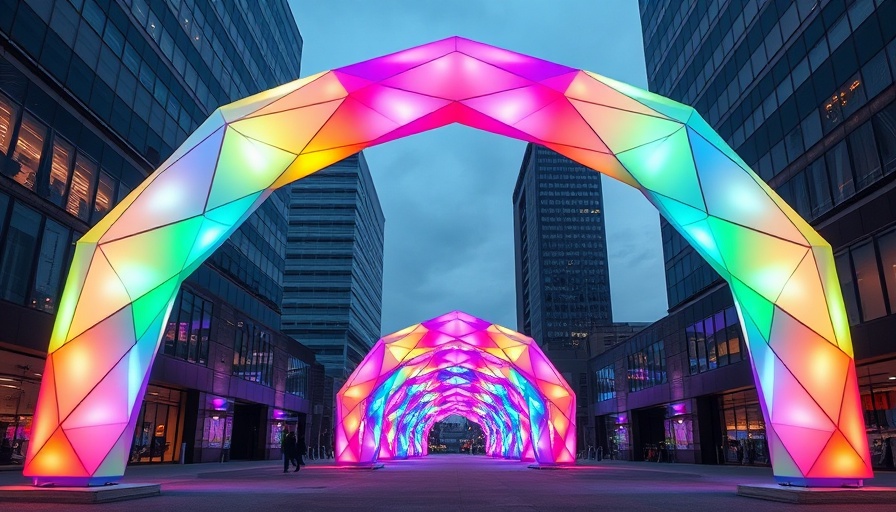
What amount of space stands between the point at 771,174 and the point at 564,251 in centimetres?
16049

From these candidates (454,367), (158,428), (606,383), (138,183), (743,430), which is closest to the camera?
(138,183)

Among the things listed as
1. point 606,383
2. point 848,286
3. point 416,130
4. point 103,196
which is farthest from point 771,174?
point 606,383

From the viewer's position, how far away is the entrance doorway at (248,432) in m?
42.4

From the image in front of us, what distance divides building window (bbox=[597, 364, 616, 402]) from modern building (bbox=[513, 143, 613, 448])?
112 metres

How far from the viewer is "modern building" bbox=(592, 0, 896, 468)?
20812 millimetres

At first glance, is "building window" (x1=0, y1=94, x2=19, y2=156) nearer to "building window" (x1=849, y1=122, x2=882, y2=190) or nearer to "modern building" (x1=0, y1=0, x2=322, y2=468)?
"modern building" (x1=0, y1=0, x2=322, y2=468)

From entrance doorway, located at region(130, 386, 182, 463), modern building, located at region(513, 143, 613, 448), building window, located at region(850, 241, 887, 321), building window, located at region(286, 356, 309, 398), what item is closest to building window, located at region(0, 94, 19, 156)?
entrance doorway, located at region(130, 386, 182, 463)

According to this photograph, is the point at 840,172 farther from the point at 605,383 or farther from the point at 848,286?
the point at 605,383

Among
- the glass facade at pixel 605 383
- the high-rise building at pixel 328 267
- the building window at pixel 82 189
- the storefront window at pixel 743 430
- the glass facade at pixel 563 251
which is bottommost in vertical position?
the storefront window at pixel 743 430

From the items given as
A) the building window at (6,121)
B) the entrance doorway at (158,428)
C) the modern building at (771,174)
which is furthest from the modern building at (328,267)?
the building window at (6,121)

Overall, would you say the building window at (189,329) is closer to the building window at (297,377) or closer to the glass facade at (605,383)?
the building window at (297,377)

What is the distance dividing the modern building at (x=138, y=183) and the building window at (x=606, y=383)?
2607 centimetres

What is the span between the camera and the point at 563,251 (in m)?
187

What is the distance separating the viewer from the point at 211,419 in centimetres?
3431
